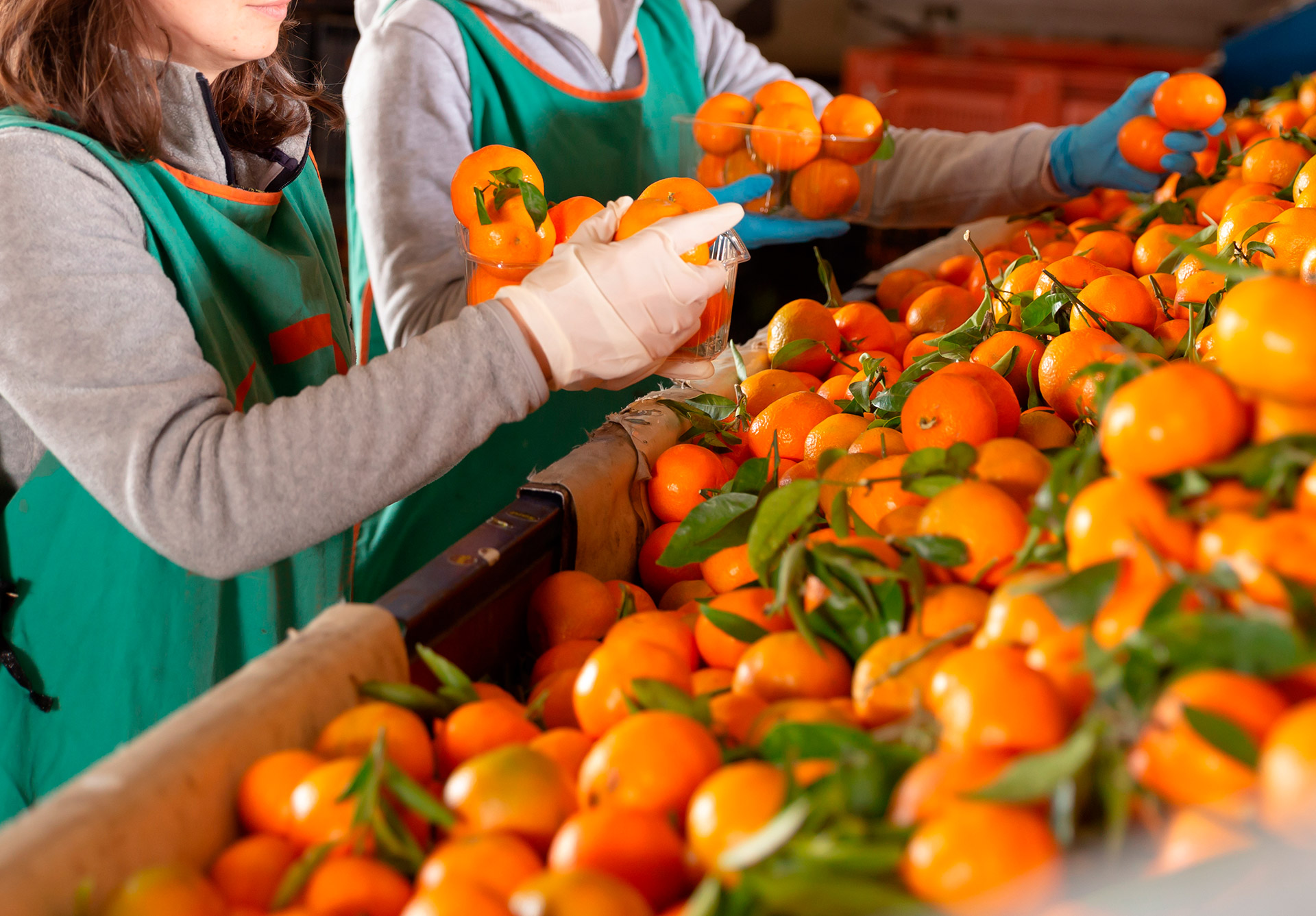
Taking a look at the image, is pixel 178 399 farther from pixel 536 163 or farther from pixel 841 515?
pixel 536 163

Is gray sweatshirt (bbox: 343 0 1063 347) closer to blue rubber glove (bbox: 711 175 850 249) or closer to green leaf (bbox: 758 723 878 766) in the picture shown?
blue rubber glove (bbox: 711 175 850 249)

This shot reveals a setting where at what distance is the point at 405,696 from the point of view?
776 mm

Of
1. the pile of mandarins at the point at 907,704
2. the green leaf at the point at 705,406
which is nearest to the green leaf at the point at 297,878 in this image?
the pile of mandarins at the point at 907,704

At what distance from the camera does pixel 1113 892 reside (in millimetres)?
462

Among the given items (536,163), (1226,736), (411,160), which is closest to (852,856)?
(1226,736)

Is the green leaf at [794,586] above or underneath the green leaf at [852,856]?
underneath

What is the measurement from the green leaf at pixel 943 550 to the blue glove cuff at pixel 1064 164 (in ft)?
5.32

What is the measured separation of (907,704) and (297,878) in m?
0.40

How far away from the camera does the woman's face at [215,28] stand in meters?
1.16

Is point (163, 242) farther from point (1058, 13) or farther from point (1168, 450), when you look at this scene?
point (1058, 13)

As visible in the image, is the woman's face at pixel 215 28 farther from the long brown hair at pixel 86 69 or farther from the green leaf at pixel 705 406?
the green leaf at pixel 705 406

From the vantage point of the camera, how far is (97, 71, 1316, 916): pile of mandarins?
0.52 metres

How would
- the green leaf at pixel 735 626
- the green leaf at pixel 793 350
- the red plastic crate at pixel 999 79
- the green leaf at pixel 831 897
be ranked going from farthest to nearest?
the red plastic crate at pixel 999 79, the green leaf at pixel 793 350, the green leaf at pixel 735 626, the green leaf at pixel 831 897

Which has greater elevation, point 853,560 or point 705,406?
point 853,560
